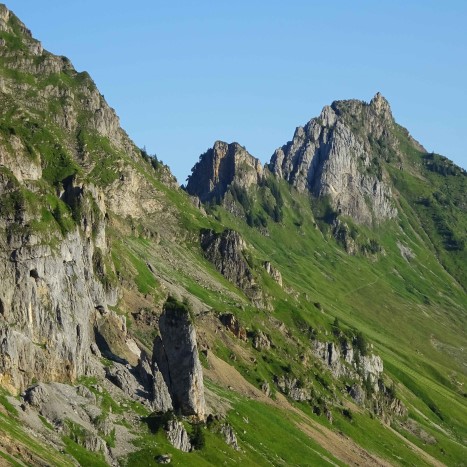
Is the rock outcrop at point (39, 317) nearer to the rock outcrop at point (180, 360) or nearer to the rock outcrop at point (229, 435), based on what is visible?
the rock outcrop at point (180, 360)

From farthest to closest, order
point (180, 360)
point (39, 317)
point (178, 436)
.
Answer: point (180, 360) → point (39, 317) → point (178, 436)

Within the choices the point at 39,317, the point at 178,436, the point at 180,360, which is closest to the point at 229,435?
the point at 180,360

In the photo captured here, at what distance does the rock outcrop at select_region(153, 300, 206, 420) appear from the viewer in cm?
19175

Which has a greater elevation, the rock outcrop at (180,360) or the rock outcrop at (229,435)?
the rock outcrop at (180,360)

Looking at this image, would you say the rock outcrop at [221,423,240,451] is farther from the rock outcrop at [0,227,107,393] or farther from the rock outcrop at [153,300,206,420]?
the rock outcrop at [0,227,107,393]

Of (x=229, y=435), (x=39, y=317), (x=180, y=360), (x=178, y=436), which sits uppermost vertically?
(x=180, y=360)

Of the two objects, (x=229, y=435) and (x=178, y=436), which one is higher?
(x=229, y=435)

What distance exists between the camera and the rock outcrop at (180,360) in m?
192

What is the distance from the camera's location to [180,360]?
19362 cm

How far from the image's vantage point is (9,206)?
18375 cm

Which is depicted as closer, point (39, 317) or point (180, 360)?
point (39, 317)

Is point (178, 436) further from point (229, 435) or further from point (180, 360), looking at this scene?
point (229, 435)

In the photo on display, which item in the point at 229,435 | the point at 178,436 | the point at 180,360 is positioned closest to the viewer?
the point at 178,436

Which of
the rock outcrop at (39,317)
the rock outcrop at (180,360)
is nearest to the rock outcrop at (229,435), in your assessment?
the rock outcrop at (180,360)
